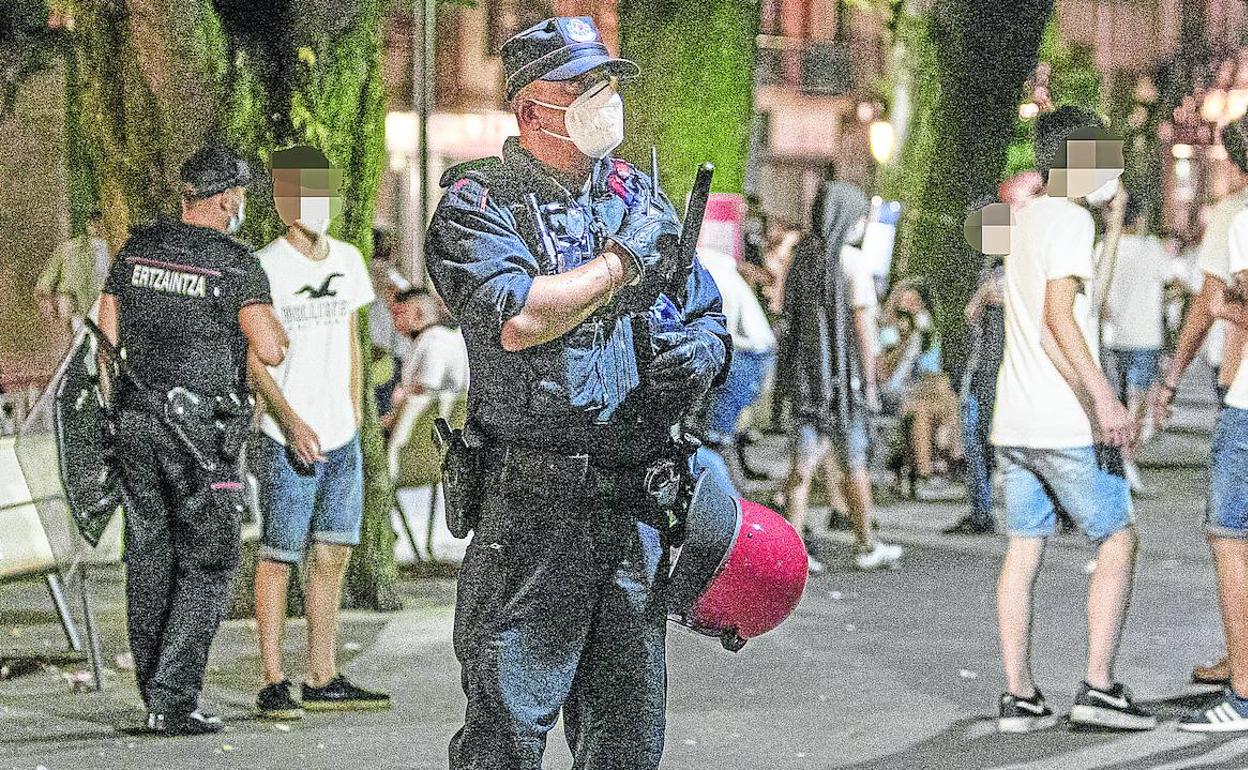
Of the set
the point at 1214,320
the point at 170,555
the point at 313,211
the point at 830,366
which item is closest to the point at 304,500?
the point at 170,555

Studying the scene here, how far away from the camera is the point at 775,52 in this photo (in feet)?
136

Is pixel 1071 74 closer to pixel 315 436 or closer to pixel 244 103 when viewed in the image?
pixel 244 103

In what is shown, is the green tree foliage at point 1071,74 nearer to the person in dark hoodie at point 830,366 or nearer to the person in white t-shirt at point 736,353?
the person in dark hoodie at point 830,366

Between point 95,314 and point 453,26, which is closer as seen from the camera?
point 95,314

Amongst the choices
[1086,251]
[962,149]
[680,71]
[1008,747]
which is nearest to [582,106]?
[1086,251]

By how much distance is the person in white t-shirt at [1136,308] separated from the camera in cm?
1397

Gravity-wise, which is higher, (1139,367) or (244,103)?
(244,103)

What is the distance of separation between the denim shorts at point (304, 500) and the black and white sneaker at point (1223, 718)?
297cm

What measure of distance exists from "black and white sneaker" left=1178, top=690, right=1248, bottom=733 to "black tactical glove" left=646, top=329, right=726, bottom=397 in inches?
131

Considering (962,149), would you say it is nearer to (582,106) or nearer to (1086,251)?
(1086,251)

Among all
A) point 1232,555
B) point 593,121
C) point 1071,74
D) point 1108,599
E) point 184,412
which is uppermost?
point 593,121

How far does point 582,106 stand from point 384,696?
3.45m

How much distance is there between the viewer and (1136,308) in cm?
1405

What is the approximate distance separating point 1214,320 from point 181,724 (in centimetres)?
406
